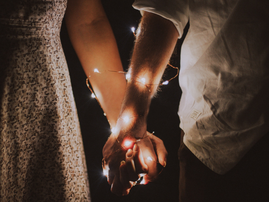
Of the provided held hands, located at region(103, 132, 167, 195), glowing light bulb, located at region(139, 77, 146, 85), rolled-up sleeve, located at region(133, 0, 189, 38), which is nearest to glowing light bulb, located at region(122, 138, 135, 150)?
held hands, located at region(103, 132, 167, 195)

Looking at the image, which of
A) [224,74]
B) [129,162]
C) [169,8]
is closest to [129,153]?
[129,162]

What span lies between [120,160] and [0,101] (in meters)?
0.61

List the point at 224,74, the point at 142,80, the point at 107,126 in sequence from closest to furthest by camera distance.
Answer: the point at 224,74
the point at 142,80
the point at 107,126

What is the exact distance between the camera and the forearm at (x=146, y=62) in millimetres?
625

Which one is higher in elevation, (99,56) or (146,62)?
(146,62)

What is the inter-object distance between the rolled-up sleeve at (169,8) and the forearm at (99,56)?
1.34ft

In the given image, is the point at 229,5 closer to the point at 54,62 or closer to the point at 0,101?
the point at 54,62

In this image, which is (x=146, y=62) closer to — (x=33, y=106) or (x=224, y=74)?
(x=224, y=74)

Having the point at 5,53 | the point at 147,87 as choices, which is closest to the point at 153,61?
the point at 147,87

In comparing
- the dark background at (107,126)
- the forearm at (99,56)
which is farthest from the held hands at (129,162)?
the dark background at (107,126)

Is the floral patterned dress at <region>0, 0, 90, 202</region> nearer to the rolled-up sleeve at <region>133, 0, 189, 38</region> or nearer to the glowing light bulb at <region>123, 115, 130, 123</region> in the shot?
the glowing light bulb at <region>123, 115, 130, 123</region>

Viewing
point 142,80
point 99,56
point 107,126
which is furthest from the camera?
point 107,126

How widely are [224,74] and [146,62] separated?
0.93 ft

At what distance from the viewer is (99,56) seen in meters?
0.96
